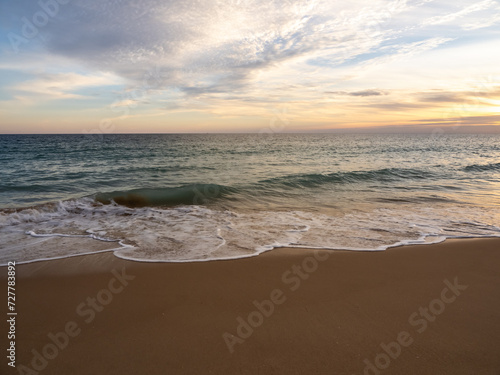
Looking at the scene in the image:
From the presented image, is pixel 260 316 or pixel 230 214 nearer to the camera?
pixel 260 316

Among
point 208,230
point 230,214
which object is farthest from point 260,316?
point 230,214

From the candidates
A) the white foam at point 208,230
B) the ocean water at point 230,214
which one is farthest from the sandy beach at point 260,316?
the ocean water at point 230,214

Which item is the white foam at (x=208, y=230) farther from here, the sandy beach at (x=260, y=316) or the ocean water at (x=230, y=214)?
the sandy beach at (x=260, y=316)

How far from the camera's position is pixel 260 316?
12.7 feet

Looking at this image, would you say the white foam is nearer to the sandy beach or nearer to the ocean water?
the ocean water

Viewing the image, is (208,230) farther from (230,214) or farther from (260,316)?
(260,316)

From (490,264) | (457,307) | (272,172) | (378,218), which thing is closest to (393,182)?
(272,172)

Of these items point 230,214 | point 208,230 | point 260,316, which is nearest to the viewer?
point 260,316

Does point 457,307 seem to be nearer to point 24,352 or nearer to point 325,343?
point 325,343

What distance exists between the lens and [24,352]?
128 inches

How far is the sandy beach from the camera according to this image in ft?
10.1

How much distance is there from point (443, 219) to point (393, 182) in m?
9.02

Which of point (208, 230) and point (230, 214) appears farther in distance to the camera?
point (230, 214)

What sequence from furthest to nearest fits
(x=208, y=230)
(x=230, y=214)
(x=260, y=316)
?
(x=230, y=214)
(x=208, y=230)
(x=260, y=316)
